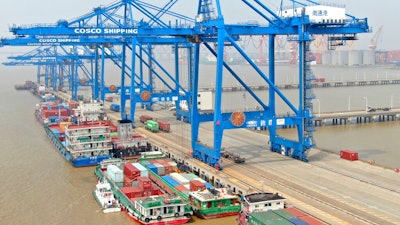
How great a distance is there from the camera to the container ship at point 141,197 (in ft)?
84.6

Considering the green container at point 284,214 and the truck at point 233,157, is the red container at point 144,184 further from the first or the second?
the green container at point 284,214

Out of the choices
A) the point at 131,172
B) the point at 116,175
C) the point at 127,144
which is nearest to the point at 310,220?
the point at 131,172

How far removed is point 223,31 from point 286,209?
1360 centimetres

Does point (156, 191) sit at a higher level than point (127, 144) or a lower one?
lower

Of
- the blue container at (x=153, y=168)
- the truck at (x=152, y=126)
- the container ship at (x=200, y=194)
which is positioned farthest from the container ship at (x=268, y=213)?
the truck at (x=152, y=126)

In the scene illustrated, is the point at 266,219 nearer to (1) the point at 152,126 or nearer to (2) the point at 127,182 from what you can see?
(2) the point at 127,182

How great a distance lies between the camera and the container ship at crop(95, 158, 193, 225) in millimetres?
25797

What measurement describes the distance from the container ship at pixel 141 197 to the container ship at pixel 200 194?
0.49m

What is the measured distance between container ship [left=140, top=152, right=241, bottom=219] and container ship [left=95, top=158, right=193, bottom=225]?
1.62ft

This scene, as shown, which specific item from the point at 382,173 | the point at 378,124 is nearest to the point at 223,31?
the point at 382,173

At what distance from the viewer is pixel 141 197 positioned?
1114 inches

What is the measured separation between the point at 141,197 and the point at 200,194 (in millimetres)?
3104

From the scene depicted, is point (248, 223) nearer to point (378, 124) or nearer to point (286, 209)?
point (286, 209)

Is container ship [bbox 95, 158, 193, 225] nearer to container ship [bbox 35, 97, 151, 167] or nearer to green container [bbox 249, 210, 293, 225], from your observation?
container ship [bbox 35, 97, 151, 167]
